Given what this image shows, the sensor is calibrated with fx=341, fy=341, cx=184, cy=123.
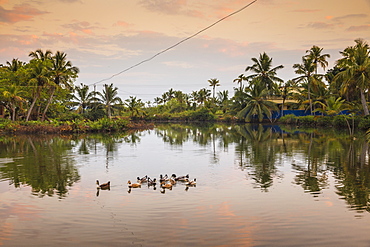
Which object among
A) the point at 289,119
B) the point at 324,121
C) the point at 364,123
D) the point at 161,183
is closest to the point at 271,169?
the point at 161,183

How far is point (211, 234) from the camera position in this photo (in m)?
6.53

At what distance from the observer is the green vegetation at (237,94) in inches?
1410

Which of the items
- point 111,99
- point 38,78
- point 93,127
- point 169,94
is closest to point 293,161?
point 93,127

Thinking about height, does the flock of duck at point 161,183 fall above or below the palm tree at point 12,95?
below

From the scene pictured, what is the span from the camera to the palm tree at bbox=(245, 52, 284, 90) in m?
53.9

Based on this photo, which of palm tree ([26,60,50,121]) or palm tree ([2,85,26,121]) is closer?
palm tree ([2,85,26,121])

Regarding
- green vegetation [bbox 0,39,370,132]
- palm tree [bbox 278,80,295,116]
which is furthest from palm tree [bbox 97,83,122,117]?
palm tree [bbox 278,80,295,116]

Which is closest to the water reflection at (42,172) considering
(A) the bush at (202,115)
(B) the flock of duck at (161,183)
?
(B) the flock of duck at (161,183)

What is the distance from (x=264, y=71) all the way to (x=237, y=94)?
6019 mm

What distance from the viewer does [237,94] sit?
57.6 metres

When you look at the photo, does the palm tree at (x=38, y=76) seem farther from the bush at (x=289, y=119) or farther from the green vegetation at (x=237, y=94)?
the bush at (x=289, y=119)

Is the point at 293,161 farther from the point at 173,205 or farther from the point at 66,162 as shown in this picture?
the point at 66,162

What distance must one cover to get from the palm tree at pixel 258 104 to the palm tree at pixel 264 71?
146cm

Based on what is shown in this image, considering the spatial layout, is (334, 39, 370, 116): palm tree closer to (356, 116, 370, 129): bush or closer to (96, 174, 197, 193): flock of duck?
(356, 116, 370, 129): bush
